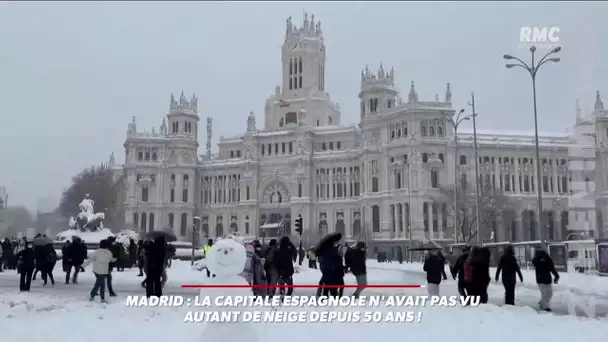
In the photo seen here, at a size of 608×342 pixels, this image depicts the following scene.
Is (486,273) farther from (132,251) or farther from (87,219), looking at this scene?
(87,219)

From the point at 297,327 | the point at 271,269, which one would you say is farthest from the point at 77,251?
the point at 297,327

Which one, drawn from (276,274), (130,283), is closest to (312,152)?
(130,283)

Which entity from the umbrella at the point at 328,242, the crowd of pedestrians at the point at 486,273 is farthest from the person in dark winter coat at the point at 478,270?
the umbrella at the point at 328,242

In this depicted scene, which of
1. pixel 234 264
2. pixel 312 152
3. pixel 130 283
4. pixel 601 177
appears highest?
pixel 312 152

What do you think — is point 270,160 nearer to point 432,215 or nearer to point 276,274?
point 432,215

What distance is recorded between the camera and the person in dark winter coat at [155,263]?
45.6 feet

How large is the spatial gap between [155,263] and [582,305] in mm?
12064

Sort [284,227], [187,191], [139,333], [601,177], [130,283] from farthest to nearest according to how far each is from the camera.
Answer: [187,191]
[284,227]
[601,177]
[130,283]
[139,333]

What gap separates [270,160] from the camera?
89.5m

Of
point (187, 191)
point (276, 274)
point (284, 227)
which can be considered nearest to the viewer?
point (276, 274)

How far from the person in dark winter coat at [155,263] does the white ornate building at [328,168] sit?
2135 inches

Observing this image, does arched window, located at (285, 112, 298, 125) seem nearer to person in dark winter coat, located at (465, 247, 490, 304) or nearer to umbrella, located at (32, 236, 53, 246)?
umbrella, located at (32, 236, 53, 246)

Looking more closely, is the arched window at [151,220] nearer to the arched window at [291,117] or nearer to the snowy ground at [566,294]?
the arched window at [291,117]

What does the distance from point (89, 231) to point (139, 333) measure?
41866mm
